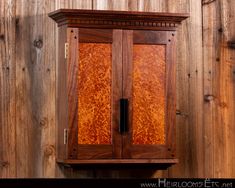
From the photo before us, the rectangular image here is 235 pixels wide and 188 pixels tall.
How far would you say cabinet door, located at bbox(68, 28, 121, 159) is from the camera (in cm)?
429

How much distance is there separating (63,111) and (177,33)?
0.81m

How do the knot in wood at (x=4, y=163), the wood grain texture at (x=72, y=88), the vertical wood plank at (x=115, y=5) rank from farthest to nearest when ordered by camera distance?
the vertical wood plank at (x=115, y=5), the knot in wood at (x=4, y=163), the wood grain texture at (x=72, y=88)

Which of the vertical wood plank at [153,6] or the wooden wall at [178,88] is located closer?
the wooden wall at [178,88]

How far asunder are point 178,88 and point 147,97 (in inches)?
13.3

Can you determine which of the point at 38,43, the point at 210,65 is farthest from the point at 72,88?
the point at 210,65

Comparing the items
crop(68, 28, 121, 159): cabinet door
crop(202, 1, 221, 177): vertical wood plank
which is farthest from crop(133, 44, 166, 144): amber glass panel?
crop(202, 1, 221, 177): vertical wood plank

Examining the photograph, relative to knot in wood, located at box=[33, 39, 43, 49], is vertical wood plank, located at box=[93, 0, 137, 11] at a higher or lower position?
higher

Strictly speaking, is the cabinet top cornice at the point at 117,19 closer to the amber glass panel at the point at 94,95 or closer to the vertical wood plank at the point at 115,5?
the amber glass panel at the point at 94,95

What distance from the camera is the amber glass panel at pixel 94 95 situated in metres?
4.30

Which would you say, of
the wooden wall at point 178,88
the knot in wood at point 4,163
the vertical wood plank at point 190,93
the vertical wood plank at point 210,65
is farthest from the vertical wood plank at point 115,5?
the knot in wood at point 4,163

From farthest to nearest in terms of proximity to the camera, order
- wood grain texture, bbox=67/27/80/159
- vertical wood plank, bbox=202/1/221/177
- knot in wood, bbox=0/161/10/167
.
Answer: vertical wood plank, bbox=202/1/221/177 < knot in wood, bbox=0/161/10/167 < wood grain texture, bbox=67/27/80/159

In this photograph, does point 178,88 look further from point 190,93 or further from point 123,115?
point 123,115

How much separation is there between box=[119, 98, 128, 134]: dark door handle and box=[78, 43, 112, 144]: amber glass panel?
63mm

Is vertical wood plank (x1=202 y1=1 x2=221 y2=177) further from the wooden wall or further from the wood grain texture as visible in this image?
the wood grain texture
